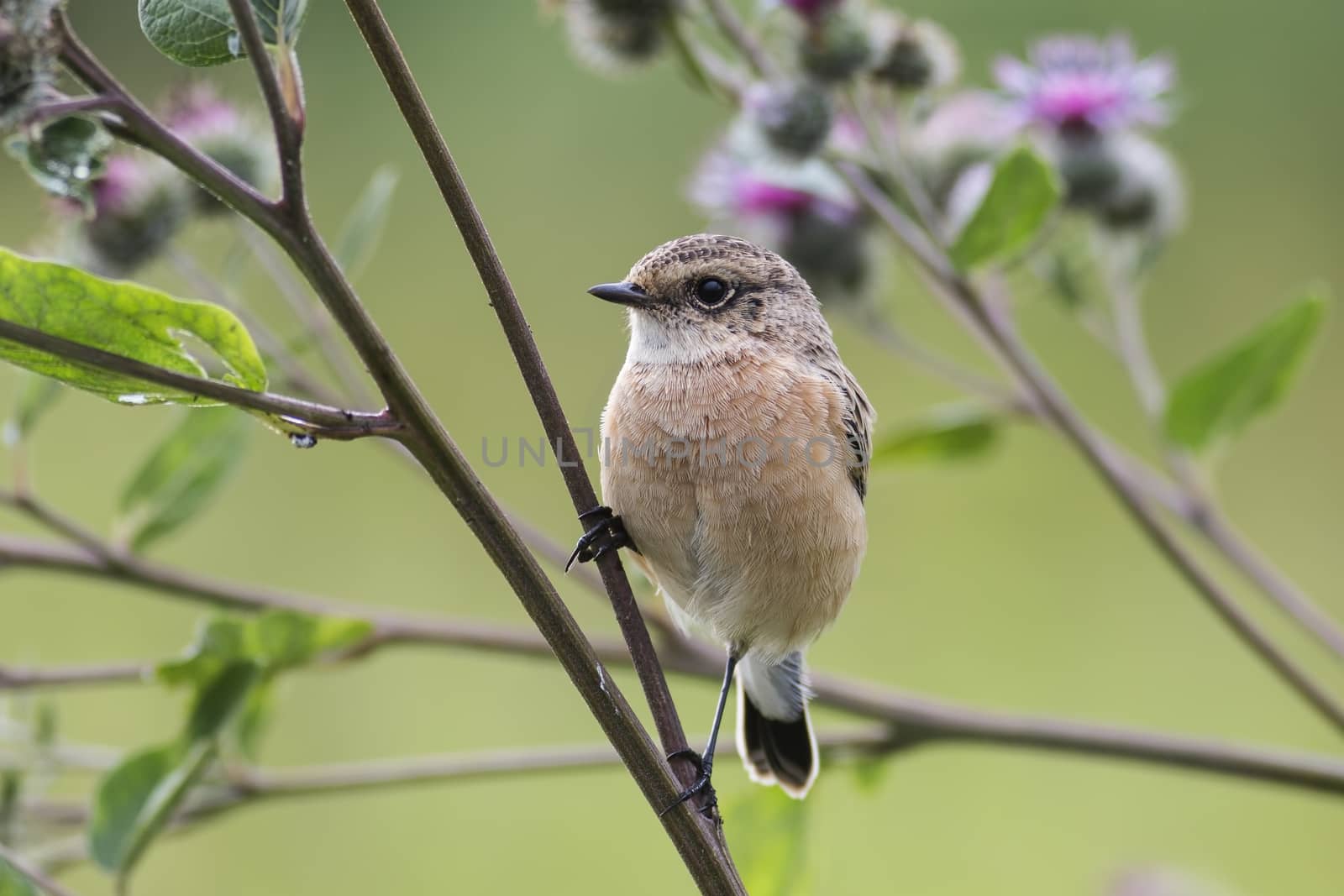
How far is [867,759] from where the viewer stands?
7.34 feet

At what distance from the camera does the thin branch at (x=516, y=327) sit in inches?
43.4

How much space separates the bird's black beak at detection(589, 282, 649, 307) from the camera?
225 cm

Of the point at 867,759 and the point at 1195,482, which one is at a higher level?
the point at 1195,482

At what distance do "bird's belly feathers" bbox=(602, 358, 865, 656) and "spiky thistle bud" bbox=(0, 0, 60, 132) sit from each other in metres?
1.15

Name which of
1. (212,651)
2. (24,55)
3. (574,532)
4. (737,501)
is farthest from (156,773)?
(574,532)

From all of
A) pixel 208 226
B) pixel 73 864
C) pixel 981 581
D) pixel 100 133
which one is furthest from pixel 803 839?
pixel 981 581

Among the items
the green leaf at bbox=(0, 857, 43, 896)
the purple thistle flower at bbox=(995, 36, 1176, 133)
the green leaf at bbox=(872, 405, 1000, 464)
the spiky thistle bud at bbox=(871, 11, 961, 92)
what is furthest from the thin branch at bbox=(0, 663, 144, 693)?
the purple thistle flower at bbox=(995, 36, 1176, 133)

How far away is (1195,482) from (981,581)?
316cm

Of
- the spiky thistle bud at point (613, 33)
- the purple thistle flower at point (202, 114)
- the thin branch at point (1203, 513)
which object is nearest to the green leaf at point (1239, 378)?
the thin branch at point (1203, 513)

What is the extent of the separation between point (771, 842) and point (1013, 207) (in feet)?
3.46

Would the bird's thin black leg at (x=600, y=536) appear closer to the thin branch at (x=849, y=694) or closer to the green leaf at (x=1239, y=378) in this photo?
the thin branch at (x=849, y=694)

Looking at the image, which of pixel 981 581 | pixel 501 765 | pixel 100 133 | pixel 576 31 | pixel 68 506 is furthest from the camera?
pixel 68 506

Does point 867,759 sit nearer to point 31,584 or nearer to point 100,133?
point 100,133

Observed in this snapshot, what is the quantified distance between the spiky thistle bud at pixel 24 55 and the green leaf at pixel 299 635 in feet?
3.20
